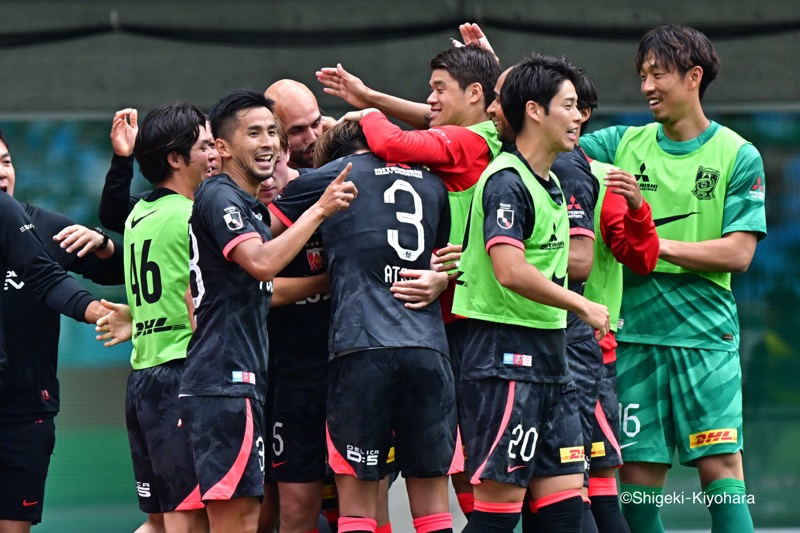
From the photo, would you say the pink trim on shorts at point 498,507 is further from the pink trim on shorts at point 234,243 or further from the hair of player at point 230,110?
the hair of player at point 230,110

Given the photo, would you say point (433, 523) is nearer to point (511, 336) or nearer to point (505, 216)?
point (511, 336)

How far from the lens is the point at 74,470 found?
8812 millimetres

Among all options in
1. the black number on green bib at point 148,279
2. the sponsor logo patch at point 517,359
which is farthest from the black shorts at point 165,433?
A: the sponsor logo patch at point 517,359

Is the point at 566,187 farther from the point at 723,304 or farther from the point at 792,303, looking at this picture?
the point at 792,303

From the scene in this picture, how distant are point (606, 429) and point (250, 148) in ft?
6.68

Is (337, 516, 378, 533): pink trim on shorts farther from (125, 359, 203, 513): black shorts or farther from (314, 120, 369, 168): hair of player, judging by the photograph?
(314, 120, 369, 168): hair of player

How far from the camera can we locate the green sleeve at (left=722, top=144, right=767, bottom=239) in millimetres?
6133

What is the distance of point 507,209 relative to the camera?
16.8 feet

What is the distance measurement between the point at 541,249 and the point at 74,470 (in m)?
4.73

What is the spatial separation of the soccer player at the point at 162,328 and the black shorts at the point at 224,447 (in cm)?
49

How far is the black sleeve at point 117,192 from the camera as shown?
6480mm

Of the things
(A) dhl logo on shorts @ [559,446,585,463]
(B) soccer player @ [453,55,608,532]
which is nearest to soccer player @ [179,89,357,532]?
(B) soccer player @ [453,55,608,532]

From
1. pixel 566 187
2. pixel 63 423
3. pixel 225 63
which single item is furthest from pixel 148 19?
pixel 566 187

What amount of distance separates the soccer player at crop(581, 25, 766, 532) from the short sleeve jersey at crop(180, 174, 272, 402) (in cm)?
194
